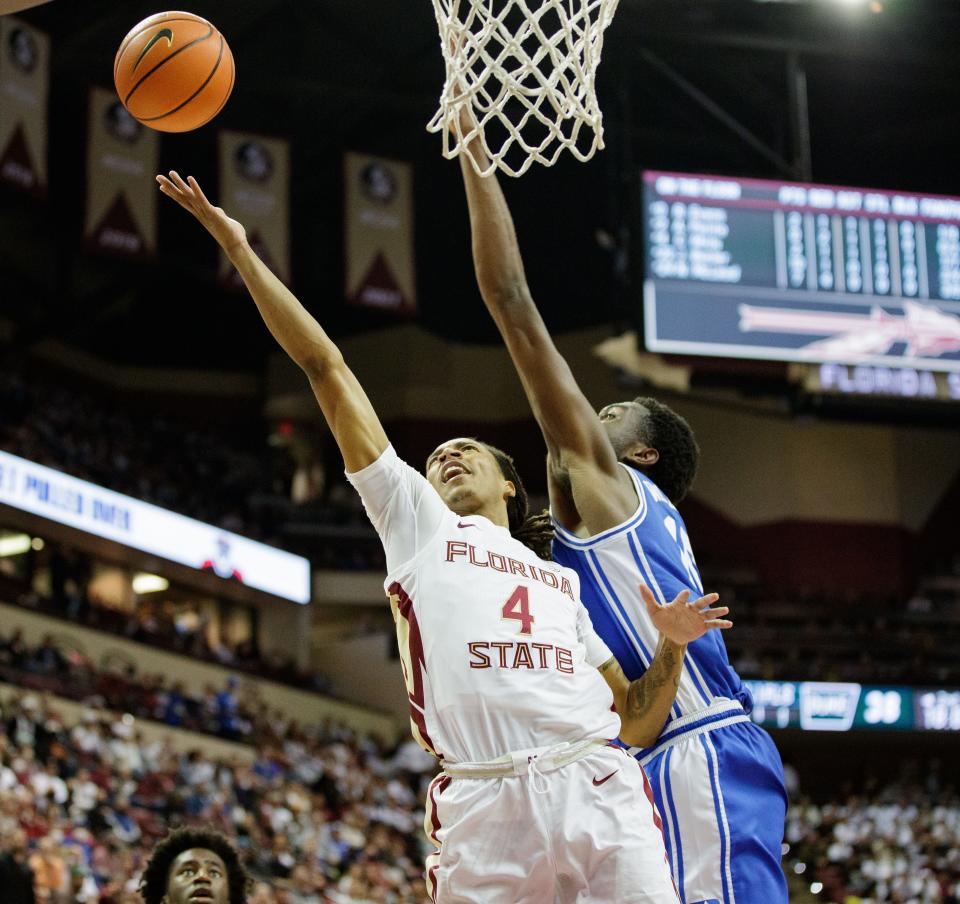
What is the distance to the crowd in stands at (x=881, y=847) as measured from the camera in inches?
607

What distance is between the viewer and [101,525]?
696 inches

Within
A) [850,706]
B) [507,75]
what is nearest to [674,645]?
[507,75]

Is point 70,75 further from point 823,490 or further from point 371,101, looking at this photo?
point 823,490

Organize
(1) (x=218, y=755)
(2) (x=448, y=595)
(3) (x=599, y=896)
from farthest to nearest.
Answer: (1) (x=218, y=755) → (2) (x=448, y=595) → (3) (x=599, y=896)

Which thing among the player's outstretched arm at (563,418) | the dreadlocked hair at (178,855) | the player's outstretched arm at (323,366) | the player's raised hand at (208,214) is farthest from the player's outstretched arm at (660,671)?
the dreadlocked hair at (178,855)

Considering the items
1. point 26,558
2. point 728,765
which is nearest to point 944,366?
point 728,765

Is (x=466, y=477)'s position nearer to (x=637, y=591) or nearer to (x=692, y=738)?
(x=637, y=591)

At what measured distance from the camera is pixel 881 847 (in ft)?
53.6

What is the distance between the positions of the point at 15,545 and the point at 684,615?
15.7 metres

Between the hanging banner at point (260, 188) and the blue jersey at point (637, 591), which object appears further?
the hanging banner at point (260, 188)

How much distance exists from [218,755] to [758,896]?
13.1 metres

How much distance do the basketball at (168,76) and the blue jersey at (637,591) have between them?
1645 millimetres

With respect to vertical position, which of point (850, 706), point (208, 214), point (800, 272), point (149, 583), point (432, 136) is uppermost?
point (432, 136)

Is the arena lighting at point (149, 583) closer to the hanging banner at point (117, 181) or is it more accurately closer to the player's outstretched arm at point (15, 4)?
the hanging banner at point (117, 181)
